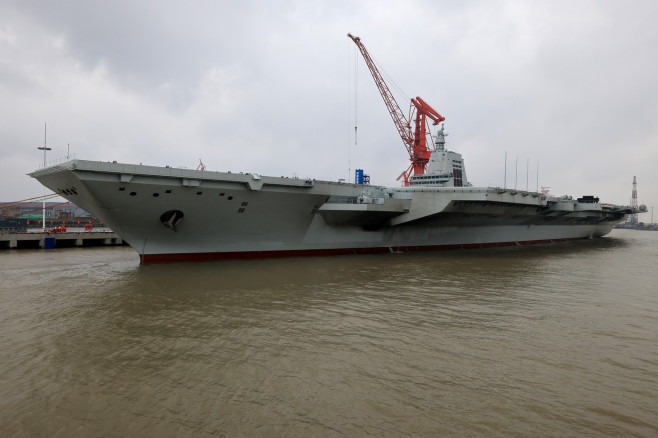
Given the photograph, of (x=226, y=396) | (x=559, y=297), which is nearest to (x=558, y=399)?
(x=226, y=396)

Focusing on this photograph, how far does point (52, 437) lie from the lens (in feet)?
11.5

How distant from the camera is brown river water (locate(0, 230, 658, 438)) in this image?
382cm

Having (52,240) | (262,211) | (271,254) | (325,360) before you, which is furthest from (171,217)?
(52,240)

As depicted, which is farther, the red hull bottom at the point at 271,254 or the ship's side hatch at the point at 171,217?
the red hull bottom at the point at 271,254

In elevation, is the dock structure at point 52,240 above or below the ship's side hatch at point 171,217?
below

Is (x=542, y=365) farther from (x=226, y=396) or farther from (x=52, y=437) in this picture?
(x=52, y=437)

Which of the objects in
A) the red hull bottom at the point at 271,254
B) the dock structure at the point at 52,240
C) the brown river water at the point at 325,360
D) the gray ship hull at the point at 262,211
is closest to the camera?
the brown river water at the point at 325,360

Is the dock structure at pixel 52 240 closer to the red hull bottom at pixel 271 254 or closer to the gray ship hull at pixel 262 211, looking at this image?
the gray ship hull at pixel 262 211

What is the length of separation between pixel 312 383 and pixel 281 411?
2.46 feet

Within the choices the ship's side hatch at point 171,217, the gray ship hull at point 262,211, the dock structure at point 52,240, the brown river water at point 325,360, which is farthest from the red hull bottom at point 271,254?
the dock structure at point 52,240

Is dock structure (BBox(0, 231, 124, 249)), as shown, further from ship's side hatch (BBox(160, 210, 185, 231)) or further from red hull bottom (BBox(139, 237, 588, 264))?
ship's side hatch (BBox(160, 210, 185, 231))

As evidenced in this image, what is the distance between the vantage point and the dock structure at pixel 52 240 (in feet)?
74.2

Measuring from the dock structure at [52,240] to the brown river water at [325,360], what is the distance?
15.3 meters

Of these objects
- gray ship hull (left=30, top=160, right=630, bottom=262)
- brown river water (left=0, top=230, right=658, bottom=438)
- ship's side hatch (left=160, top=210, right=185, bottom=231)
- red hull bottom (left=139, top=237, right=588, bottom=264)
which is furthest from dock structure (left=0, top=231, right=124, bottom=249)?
brown river water (left=0, top=230, right=658, bottom=438)
